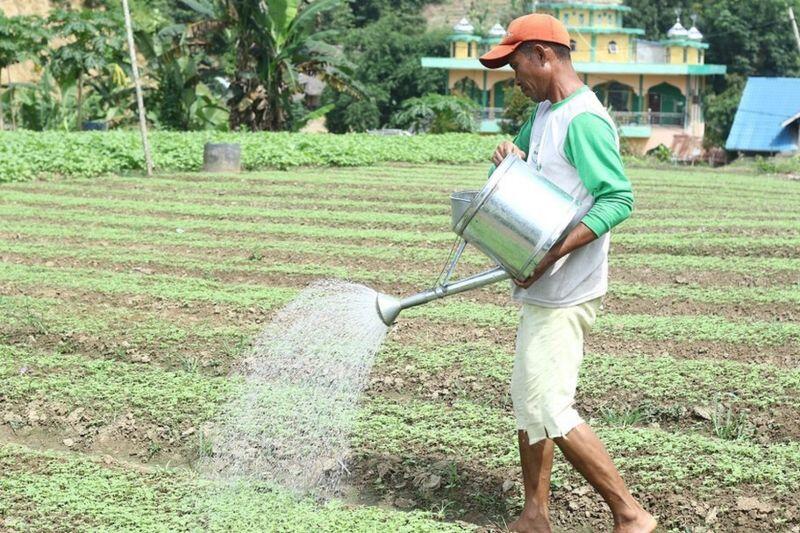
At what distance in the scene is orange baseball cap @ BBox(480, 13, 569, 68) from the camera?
3.68 m

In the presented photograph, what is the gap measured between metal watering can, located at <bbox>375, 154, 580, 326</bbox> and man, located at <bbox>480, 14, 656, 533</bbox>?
0.19 feet

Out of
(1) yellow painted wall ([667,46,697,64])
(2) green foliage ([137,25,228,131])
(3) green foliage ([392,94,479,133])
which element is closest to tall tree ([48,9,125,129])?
(2) green foliage ([137,25,228,131])

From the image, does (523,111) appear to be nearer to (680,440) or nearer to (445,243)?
(445,243)

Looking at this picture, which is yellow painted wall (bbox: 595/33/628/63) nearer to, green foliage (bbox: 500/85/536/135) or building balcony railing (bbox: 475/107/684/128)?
building balcony railing (bbox: 475/107/684/128)

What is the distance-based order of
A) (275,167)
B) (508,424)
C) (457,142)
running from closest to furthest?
(508,424) < (275,167) < (457,142)

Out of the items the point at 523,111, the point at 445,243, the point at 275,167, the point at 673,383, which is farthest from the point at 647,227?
the point at 523,111

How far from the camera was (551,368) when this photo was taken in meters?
3.74

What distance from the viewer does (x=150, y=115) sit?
27.0 meters

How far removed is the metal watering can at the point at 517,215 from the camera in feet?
12.0

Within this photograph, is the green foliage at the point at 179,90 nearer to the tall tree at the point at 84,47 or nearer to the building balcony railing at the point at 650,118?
the tall tree at the point at 84,47

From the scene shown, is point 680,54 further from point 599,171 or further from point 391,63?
point 599,171

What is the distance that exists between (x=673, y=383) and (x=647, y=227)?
289 inches

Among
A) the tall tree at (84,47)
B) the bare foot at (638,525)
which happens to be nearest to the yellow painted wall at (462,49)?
the tall tree at (84,47)

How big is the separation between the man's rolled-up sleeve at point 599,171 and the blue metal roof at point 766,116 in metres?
39.1
